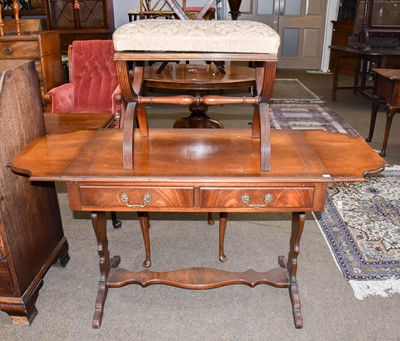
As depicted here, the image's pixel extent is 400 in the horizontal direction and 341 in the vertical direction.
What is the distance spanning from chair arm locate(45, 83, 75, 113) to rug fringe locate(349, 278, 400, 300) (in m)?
2.75

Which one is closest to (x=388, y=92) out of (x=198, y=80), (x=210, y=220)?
(x=198, y=80)

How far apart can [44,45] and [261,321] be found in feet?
11.0

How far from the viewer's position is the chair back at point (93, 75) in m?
3.67

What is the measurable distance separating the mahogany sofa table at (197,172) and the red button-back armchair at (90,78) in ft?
5.87

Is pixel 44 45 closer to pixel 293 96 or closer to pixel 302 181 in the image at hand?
pixel 302 181

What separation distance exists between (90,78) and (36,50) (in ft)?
2.36

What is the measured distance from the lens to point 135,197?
65.5 inches

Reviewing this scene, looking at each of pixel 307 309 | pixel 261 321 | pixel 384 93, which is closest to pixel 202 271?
pixel 261 321

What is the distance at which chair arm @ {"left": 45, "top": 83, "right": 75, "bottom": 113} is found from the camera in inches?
140

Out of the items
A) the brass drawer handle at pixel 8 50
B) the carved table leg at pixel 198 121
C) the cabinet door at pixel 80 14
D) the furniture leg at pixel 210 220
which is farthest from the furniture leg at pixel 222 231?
the cabinet door at pixel 80 14

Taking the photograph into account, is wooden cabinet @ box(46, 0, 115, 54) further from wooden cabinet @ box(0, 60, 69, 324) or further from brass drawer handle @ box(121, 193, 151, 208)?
brass drawer handle @ box(121, 193, 151, 208)

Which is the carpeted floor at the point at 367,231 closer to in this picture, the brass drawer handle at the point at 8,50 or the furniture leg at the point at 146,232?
the furniture leg at the point at 146,232

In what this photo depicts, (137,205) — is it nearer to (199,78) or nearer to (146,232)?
(146,232)

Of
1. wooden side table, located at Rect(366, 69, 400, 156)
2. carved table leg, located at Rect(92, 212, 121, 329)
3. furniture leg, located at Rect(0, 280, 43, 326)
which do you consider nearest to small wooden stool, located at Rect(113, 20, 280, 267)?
carved table leg, located at Rect(92, 212, 121, 329)
